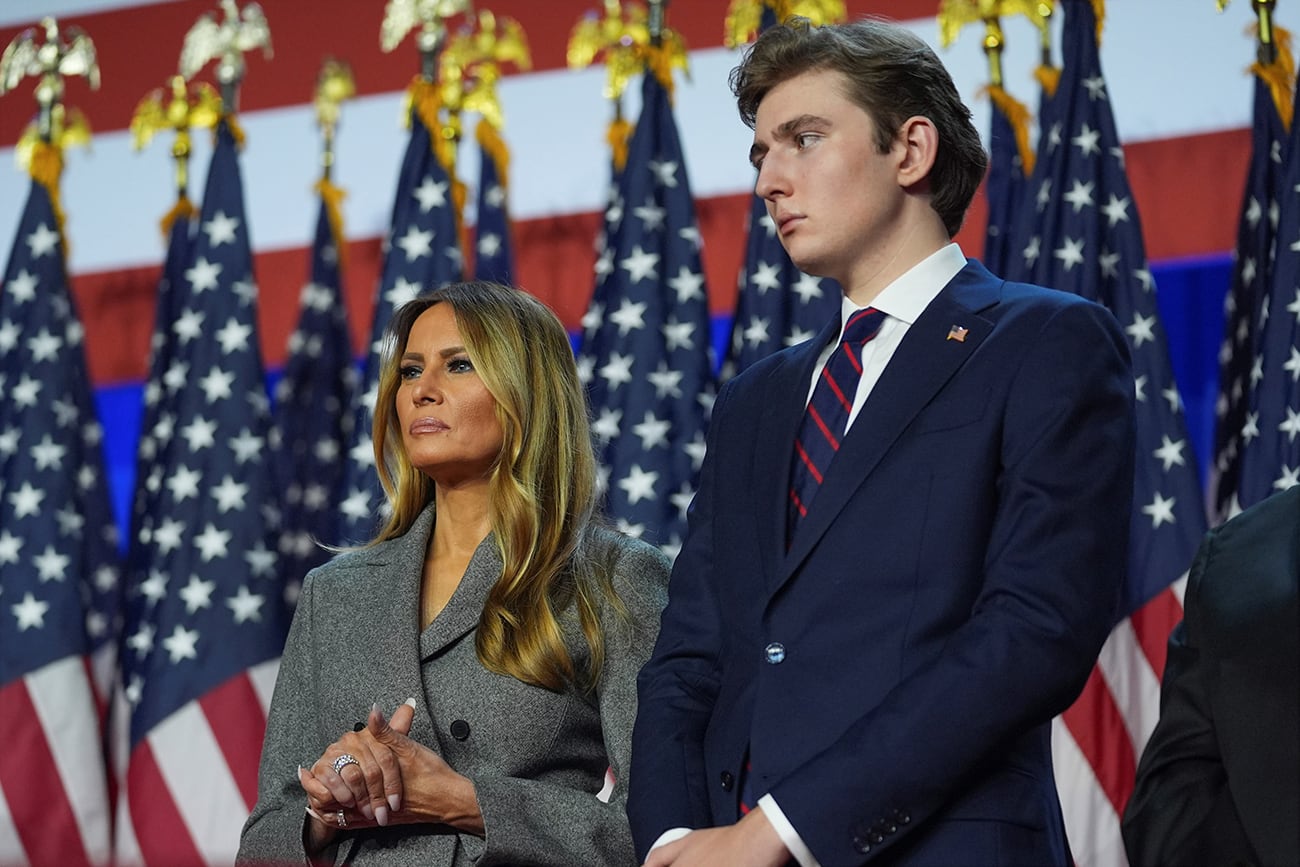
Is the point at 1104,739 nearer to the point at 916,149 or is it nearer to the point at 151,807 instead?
the point at 916,149

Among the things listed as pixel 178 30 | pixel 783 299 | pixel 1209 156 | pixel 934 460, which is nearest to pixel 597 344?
pixel 783 299

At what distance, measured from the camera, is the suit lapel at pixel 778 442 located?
5.96 ft

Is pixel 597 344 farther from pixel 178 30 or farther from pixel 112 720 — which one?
pixel 178 30

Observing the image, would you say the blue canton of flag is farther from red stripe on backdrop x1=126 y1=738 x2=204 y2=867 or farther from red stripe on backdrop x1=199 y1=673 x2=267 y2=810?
red stripe on backdrop x1=126 y1=738 x2=204 y2=867

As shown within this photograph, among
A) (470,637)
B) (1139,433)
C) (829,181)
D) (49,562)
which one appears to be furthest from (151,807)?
(829,181)

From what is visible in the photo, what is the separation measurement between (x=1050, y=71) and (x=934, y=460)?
2665 mm

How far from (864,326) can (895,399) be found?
0.59 ft

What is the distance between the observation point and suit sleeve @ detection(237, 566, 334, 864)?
7.26 feet

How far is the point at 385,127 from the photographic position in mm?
4895

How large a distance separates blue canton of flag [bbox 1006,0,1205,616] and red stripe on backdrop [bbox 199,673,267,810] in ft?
7.25

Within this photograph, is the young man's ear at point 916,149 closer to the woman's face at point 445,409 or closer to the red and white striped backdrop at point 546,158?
the woman's face at point 445,409

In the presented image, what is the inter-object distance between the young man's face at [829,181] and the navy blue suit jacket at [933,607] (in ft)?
0.45

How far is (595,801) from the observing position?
2258 millimetres

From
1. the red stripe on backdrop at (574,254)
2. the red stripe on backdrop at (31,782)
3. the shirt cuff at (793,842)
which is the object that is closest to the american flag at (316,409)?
the red stripe on backdrop at (574,254)
